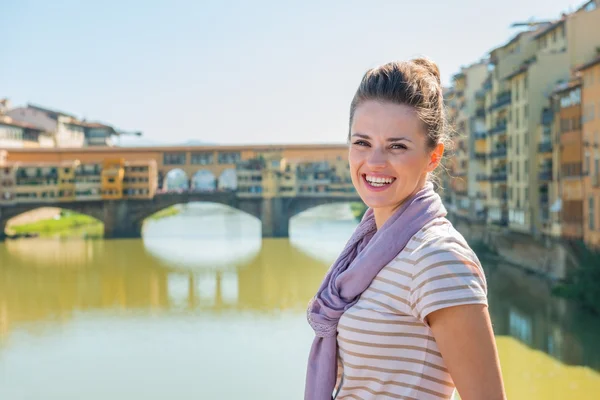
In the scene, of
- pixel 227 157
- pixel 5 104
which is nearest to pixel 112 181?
pixel 227 157

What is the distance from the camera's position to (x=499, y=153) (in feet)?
51.7

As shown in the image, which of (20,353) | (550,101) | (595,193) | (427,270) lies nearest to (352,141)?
(427,270)

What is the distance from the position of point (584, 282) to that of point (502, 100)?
18.8 ft

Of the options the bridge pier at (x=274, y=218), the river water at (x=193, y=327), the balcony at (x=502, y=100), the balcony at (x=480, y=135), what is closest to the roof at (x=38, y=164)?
the river water at (x=193, y=327)

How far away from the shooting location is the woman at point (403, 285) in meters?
0.89

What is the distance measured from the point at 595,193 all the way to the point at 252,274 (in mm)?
7929

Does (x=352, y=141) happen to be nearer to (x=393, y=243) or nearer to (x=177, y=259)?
(x=393, y=243)

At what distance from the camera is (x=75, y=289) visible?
14.4m

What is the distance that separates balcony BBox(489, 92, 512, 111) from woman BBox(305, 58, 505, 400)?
14.6m

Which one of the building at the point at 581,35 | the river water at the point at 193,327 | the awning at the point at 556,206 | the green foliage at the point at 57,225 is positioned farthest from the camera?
the green foliage at the point at 57,225

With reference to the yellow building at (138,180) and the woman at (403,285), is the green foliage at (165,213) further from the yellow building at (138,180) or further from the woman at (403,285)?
the woman at (403,285)

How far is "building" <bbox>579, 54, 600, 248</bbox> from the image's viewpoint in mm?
10805

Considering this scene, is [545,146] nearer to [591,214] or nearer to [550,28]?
[591,214]

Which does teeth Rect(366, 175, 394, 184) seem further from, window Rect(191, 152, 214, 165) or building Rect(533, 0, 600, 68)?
window Rect(191, 152, 214, 165)
